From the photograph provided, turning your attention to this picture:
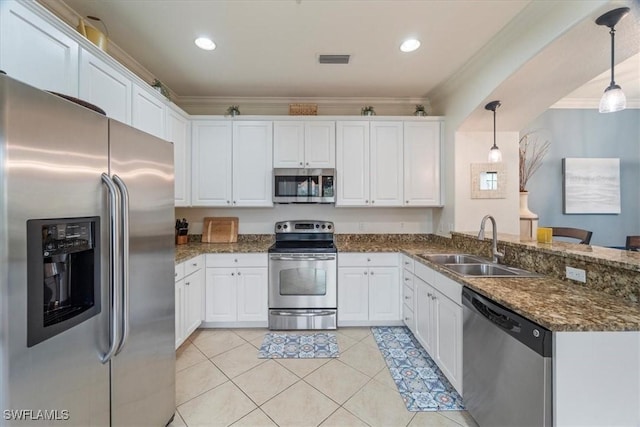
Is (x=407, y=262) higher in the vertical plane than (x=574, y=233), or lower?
lower

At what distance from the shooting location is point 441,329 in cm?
213

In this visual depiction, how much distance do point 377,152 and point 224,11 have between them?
2.16 meters

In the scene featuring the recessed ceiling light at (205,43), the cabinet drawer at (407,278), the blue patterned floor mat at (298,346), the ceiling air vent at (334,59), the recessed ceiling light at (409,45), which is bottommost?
the blue patterned floor mat at (298,346)

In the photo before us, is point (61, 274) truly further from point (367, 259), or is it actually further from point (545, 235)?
point (545, 235)

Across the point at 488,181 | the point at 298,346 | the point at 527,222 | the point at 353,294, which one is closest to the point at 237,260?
the point at 298,346

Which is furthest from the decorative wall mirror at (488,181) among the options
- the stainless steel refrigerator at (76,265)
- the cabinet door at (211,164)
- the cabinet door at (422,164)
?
the stainless steel refrigerator at (76,265)

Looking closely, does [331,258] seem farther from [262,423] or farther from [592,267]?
[592,267]

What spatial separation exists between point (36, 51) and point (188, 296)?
213 cm

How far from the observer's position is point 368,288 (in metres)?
3.12

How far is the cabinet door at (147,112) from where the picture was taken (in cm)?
222

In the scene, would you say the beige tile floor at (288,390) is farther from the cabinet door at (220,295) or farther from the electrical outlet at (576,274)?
the electrical outlet at (576,274)

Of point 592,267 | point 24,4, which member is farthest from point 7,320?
point 592,267

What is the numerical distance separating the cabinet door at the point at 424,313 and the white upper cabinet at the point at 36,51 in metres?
2.96

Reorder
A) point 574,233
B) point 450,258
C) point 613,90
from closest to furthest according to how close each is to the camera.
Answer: point 613,90 < point 450,258 < point 574,233
